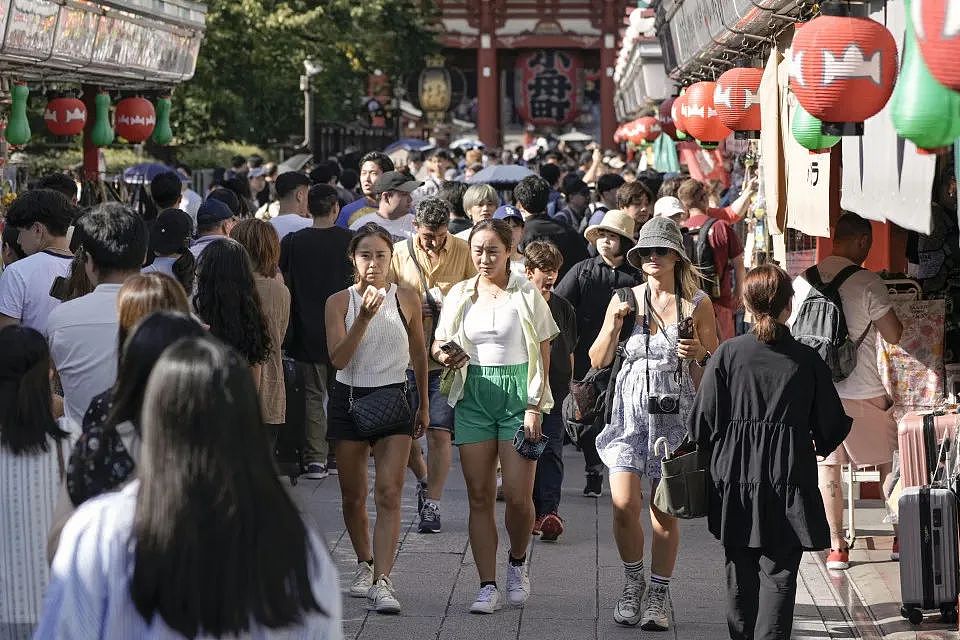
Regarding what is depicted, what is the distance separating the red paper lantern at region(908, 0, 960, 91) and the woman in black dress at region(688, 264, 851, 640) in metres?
1.70

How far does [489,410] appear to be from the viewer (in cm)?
676

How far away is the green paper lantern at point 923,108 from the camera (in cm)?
446

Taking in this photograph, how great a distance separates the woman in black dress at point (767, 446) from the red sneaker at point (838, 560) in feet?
6.80

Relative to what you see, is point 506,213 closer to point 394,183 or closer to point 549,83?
point 394,183

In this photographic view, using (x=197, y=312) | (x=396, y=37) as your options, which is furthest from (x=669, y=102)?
(x=396, y=37)

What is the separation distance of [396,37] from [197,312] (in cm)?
2531

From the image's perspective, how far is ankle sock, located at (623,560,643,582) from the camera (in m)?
6.72

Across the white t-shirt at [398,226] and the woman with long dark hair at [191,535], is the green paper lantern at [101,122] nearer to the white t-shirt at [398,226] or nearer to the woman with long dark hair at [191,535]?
the white t-shirt at [398,226]

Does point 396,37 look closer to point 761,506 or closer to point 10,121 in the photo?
point 10,121

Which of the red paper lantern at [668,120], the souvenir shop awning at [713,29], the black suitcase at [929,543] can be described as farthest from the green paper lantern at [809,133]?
the red paper lantern at [668,120]

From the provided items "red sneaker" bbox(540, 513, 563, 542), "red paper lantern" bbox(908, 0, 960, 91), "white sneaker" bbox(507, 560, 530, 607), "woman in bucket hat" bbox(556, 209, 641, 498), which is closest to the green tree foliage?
"woman in bucket hat" bbox(556, 209, 641, 498)

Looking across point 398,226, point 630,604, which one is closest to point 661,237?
point 630,604

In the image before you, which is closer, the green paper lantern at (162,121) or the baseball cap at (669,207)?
the baseball cap at (669,207)

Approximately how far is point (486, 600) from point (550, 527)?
160 cm
